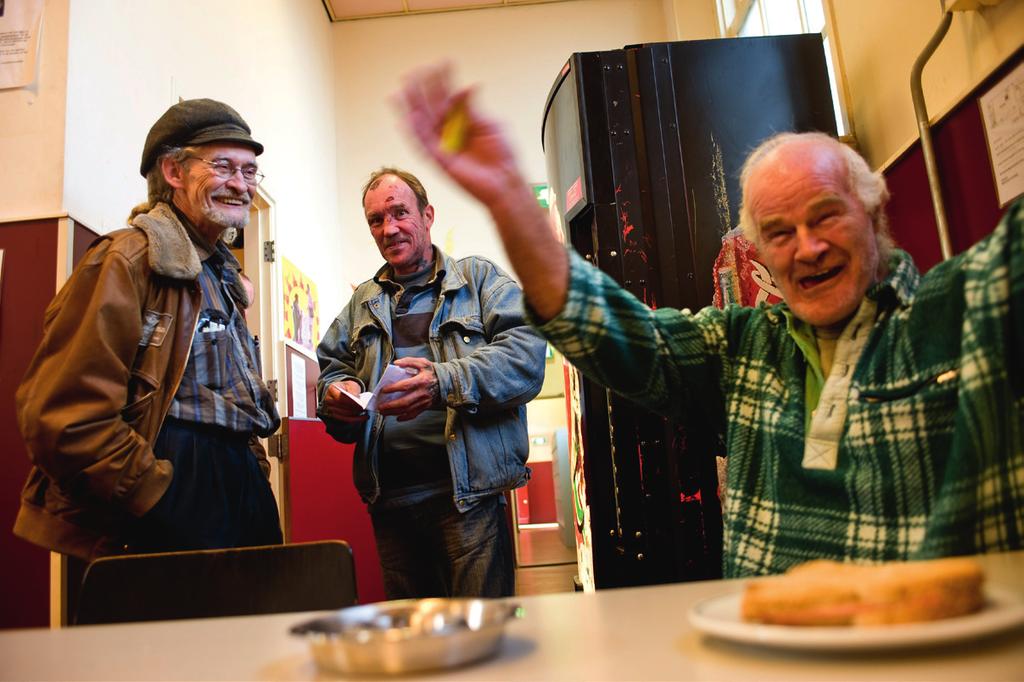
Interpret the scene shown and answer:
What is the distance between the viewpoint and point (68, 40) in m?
2.24

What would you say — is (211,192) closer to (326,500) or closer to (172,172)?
(172,172)

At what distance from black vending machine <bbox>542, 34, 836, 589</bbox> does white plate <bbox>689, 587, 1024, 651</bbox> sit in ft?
5.60

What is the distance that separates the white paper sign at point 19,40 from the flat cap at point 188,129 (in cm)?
65

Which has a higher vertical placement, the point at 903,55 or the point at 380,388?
the point at 903,55

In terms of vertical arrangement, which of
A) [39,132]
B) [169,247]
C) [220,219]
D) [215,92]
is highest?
[215,92]

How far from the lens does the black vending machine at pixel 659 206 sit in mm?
2156

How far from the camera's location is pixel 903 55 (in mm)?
2557

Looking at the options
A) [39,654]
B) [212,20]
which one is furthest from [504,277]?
[212,20]

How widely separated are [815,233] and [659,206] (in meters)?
1.06

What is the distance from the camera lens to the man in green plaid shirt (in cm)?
88

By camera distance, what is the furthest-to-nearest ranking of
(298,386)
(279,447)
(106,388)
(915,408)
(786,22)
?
(298,386), (786,22), (279,447), (106,388), (915,408)

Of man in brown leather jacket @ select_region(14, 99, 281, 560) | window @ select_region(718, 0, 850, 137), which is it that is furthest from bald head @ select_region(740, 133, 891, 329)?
window @ select_region(718, 0, 850, 137)

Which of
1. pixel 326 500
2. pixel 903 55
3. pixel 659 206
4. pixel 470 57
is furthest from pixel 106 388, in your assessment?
pixel 470 57

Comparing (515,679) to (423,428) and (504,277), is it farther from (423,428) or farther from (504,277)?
(504,277)
